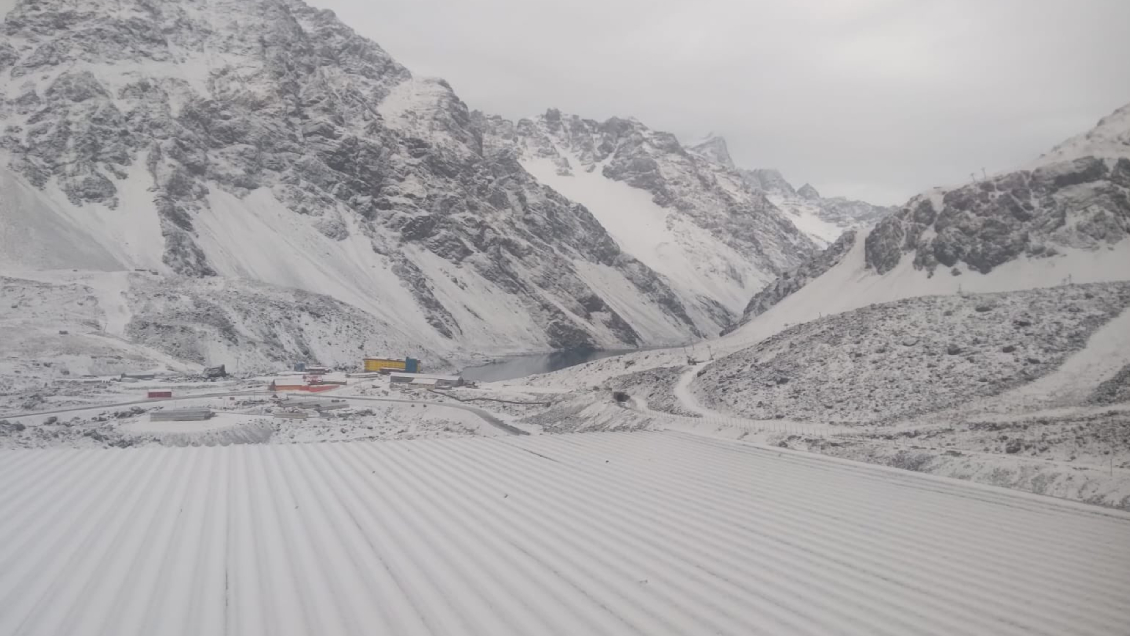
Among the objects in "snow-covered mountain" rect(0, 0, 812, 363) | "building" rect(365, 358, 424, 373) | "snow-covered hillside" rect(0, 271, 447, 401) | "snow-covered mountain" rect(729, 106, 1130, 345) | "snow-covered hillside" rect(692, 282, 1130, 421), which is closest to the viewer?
"snow-covered hillside" rect(692, 282, 1130, 421)

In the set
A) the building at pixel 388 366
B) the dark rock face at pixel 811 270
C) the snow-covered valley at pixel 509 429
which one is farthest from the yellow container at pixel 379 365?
the dark rock face at pixel 811 270

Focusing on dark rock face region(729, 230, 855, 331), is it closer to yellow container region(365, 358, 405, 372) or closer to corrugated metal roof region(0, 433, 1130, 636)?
yellow container region(365, 358, 405, 372)

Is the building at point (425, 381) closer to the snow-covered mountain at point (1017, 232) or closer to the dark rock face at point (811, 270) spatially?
the snow-covered mountain at point (1017, 232)

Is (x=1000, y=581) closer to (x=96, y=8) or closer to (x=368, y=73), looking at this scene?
(x=96, y=8)

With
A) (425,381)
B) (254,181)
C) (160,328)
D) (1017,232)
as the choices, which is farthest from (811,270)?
(254,181)

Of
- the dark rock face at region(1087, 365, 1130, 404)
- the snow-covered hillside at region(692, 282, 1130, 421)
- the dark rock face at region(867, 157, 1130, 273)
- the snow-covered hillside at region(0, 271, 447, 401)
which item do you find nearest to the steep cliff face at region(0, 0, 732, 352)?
the snow-covered hillside at region(0, 271, 447, 401)

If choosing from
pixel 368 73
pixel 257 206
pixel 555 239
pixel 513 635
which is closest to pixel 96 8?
pixel 257 206

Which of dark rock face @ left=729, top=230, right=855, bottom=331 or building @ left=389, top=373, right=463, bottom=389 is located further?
dark rock face @ left=729, top=230, right=855, bottom=331

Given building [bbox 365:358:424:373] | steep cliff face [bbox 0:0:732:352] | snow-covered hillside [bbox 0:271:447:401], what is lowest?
building [bbox 365:358:424:373]
